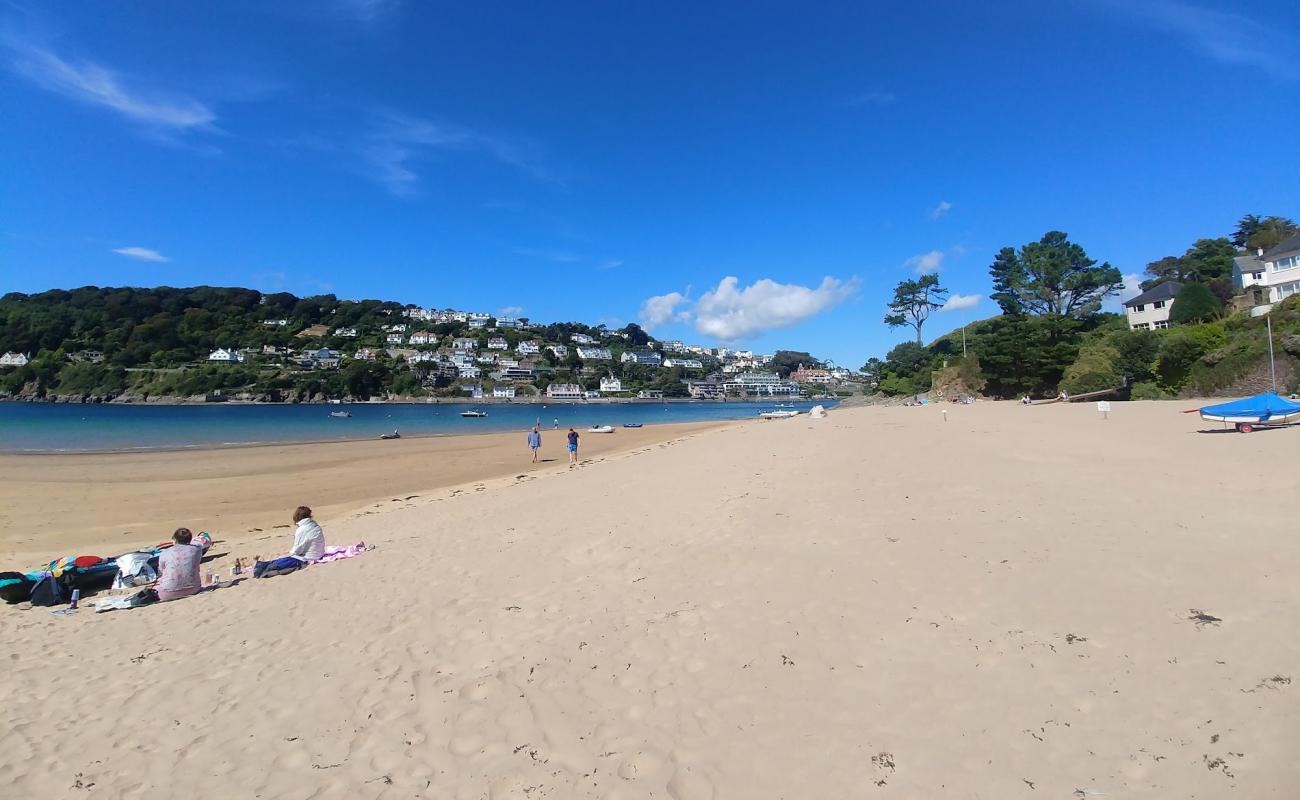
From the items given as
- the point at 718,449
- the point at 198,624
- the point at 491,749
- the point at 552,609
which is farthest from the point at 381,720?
the point at 718,449

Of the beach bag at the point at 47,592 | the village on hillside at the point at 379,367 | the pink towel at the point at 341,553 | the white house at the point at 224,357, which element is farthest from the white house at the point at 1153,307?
the white house at the point at 224,357

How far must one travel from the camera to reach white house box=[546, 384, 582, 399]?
137750mm

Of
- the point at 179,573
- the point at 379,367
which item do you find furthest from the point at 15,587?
the point at 379,367

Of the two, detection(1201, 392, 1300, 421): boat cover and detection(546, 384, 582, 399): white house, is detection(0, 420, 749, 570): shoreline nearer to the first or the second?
A: detection(1201, 392, 1300, 421): boat cover

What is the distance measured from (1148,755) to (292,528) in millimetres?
13924

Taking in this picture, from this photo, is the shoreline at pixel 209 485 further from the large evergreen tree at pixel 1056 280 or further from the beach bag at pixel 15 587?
the large evergreen tree at pixel 1056 280

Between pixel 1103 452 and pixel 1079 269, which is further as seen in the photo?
pixel 1079 269

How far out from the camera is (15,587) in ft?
23.7

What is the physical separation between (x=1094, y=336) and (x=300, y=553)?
175 ft

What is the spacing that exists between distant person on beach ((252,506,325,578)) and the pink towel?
0.11 meters

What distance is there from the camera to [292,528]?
12.4 meters

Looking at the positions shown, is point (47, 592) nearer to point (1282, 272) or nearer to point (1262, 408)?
point (1262, 408)

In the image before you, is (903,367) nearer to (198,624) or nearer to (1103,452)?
(1103,452)

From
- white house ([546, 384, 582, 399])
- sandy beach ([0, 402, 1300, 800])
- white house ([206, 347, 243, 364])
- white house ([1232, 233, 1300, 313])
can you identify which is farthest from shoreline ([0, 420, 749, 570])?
white house ([206, 347, 243, 364])
